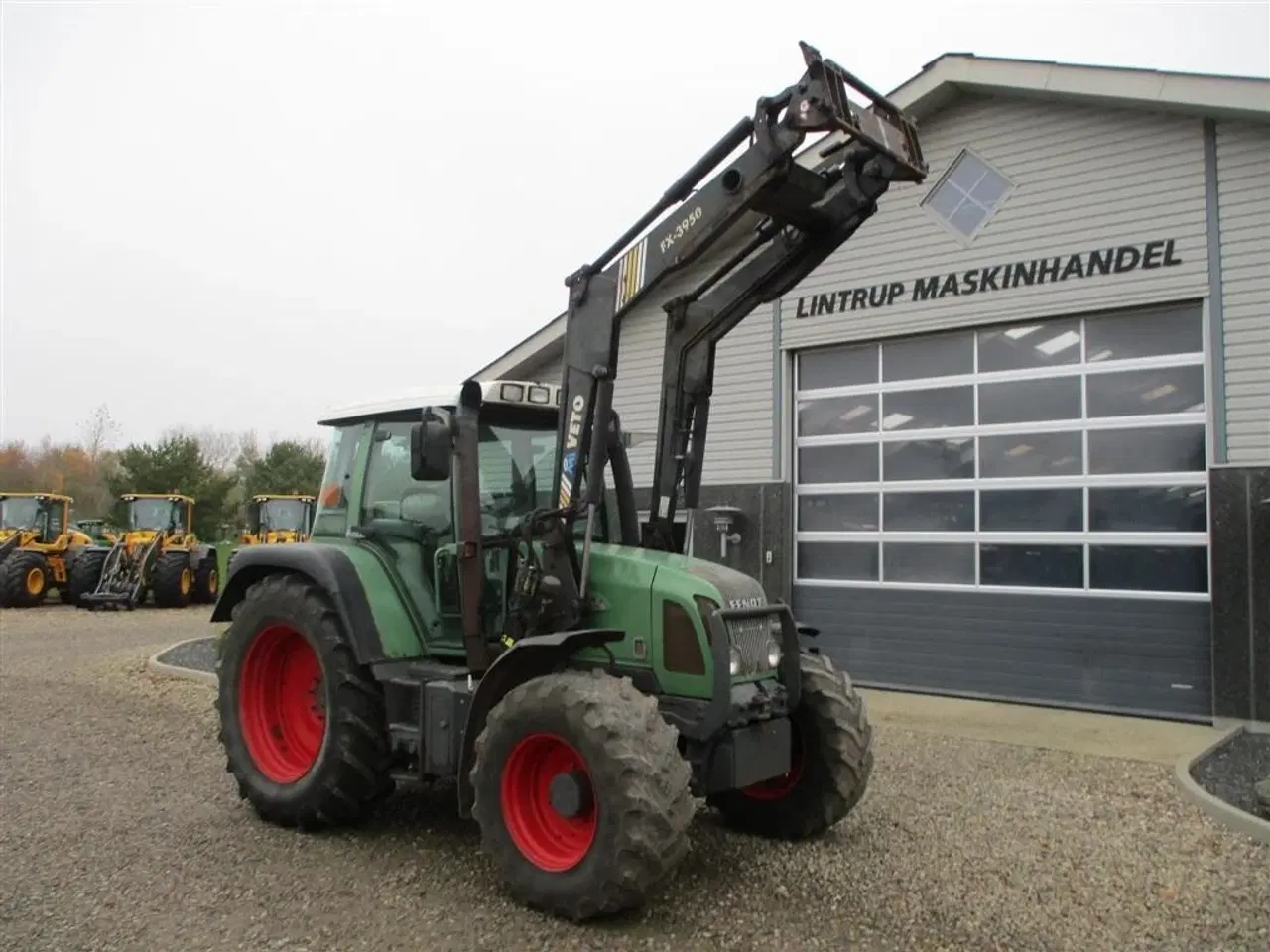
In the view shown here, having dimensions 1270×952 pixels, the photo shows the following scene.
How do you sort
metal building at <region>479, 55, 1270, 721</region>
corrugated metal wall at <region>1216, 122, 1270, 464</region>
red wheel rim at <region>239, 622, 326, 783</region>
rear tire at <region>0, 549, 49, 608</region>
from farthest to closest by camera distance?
1. rear tire at <region>0, 549, 49, 608</region>
2. metal building at <region>479, 55, 1270, 721</region>
3. corrugated metal wall at <region>1216, 122, 1270, 464</region>
4. red wheel rim at <region>239, 622, 326, 783</region>

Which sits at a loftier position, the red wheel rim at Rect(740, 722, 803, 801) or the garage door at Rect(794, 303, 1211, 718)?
the garage door at Rect(794, 303, 1211, 718)

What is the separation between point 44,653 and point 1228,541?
1320 centimetres

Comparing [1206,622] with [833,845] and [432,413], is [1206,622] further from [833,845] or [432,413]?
[432,413]

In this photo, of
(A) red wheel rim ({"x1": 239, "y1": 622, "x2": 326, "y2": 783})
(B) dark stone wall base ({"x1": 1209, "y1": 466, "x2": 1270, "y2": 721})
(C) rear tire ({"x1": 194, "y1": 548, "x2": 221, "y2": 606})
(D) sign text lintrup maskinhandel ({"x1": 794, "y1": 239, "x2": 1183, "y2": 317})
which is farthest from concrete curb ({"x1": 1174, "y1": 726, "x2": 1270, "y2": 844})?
(C) rear tire ({"x1": 194, "y1": 548, "x2": 221, "y2": 606})

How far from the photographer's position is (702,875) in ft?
16.2

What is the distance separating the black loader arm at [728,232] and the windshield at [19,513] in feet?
65.6

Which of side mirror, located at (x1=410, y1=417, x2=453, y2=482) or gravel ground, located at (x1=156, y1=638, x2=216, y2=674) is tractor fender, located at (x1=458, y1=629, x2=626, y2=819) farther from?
gravel ground, located at (x1=156, y1=638, x2=216, y2=674)

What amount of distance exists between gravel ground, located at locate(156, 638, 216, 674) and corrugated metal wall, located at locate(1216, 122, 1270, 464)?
9.97m

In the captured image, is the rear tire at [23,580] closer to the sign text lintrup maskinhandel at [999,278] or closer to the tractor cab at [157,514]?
the tractor cab at [157,514]

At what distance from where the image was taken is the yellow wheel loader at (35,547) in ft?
65.5

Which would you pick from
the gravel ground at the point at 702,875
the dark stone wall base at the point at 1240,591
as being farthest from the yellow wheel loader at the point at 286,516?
the dark stone wall base at the point at 1240,591

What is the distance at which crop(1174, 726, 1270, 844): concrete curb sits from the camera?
5.69 meters

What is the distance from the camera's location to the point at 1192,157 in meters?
9.09

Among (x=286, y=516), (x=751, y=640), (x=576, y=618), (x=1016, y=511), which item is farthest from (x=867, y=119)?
(x=286, y=516)
